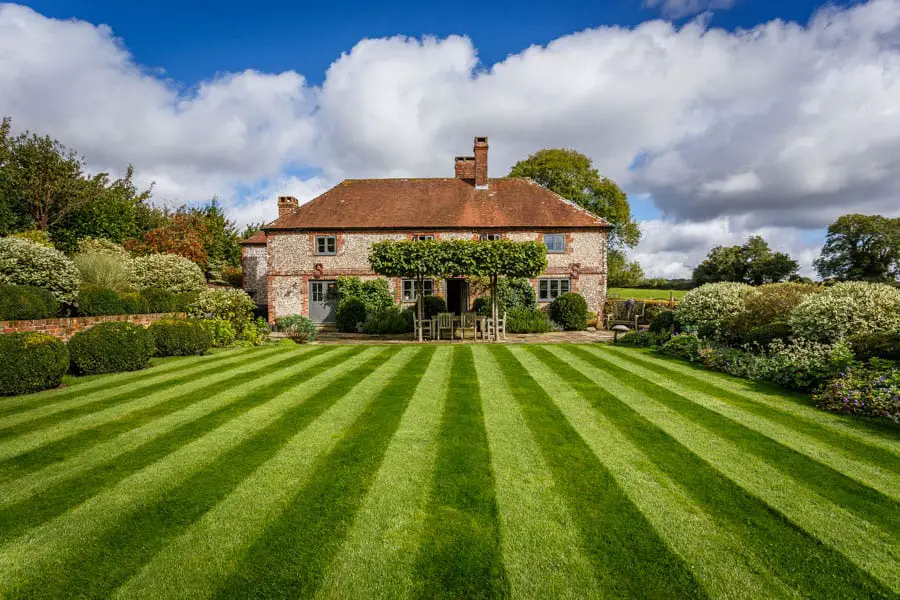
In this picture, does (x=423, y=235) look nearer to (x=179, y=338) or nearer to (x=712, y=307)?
(x=179, y=338)

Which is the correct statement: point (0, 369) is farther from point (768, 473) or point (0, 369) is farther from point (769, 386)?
point (769, 386)

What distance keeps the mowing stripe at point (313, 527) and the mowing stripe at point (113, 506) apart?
3.99 feet

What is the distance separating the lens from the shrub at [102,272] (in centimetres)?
1628

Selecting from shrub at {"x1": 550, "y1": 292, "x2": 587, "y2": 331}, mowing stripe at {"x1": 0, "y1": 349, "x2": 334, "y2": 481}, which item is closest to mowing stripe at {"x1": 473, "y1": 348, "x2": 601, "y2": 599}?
mowing stripe at {"x1": 0, "y1": 349, "x2": 334, "y2": 481}

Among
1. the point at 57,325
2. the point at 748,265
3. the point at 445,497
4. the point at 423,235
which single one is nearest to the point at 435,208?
the point at 423,235

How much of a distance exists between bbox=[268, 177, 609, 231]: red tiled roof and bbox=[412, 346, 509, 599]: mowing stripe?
692 inches

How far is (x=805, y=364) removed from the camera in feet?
25.2

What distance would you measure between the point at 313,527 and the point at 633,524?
8.37 feet

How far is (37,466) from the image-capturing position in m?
4.41

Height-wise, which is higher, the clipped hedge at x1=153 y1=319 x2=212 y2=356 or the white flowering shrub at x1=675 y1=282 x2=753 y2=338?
the white flowering shrub at x1=675 y1=282 x2=753 y2=338

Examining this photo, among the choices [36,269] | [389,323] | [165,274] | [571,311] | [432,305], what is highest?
[165,274]

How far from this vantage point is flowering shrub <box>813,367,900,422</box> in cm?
589

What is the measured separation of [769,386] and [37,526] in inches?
405

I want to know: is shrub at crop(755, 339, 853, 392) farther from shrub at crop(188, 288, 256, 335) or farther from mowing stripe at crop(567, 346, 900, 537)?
shrub at crop(188, 288, 256, 335)
